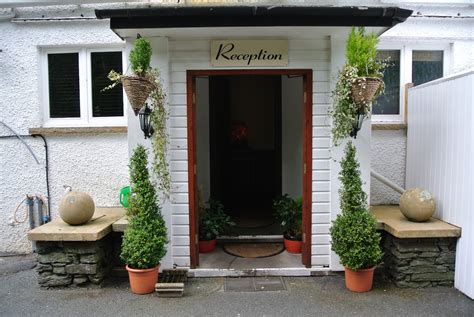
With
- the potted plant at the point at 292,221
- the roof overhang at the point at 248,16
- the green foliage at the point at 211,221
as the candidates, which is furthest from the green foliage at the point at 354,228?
the green foliage at the point at 211,221

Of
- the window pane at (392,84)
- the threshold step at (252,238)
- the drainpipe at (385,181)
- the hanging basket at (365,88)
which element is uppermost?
the window pane at (392,84)

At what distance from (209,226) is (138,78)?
2559 mm

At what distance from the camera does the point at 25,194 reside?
240 inches

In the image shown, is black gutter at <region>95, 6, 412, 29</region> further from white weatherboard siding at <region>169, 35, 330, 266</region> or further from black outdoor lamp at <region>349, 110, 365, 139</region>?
black outdoor lamp at <region>349, 110, 365, 139</region>

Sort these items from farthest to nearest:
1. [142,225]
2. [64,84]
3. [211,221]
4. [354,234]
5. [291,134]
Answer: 1. [291,134]
2. [64,84]
3. [211,221]
4. [142,225]
5. [354,234]

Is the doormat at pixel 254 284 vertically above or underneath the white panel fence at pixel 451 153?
underneath

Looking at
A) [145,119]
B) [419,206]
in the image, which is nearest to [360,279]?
[419,206]

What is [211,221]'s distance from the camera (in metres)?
5.75

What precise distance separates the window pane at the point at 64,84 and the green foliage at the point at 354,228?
445 centimetres

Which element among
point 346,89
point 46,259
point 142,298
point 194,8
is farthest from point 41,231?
point 346,89

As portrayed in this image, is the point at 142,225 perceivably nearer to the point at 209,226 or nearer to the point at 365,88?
the point at 209,226

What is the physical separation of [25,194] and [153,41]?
3486 millimetres

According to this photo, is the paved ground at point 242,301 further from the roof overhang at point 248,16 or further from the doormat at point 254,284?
the roof overhang at point 248,16

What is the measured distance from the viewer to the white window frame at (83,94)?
19.9 ft
